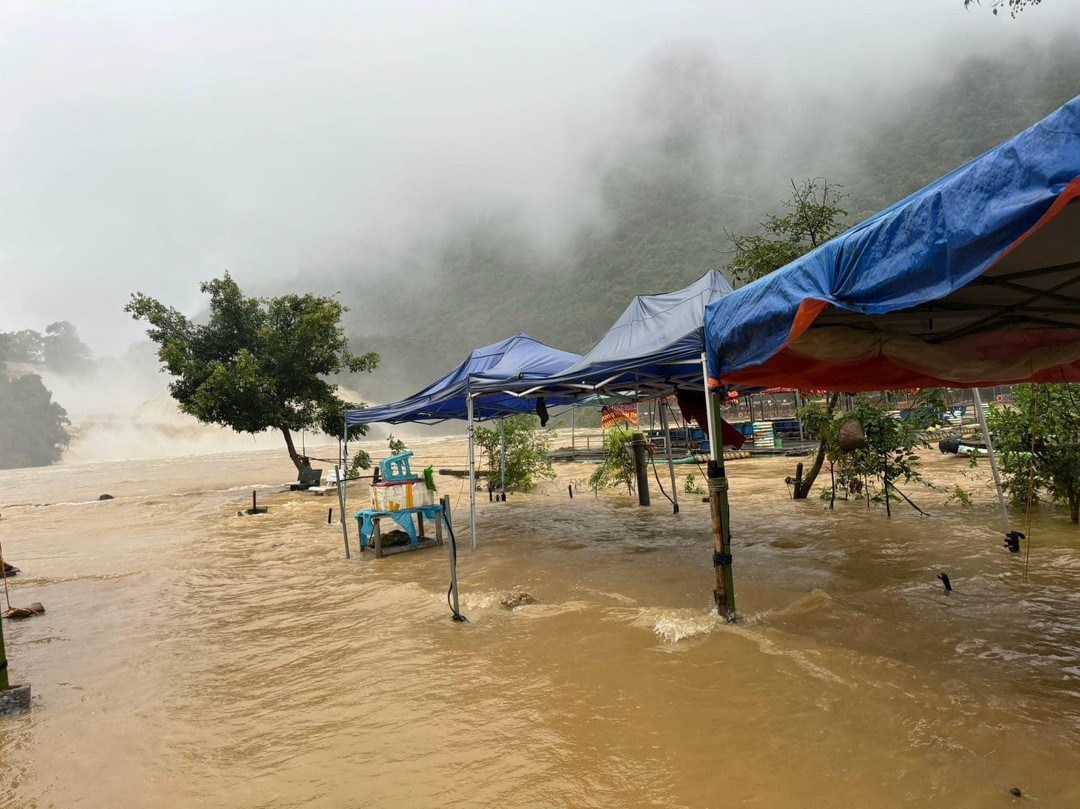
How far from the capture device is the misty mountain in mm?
85438

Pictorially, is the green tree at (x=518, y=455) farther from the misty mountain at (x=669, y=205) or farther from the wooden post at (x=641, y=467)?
the misty mountain at (x=669, y=205)

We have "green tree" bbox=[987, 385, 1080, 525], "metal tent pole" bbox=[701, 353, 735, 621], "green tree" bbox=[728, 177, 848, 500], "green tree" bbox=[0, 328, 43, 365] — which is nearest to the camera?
"metal tent pole" bbox=[701, 353, 735, 621]

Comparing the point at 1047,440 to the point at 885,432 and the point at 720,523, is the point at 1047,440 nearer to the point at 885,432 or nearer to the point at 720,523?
the point at 885,432

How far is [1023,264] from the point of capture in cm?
353

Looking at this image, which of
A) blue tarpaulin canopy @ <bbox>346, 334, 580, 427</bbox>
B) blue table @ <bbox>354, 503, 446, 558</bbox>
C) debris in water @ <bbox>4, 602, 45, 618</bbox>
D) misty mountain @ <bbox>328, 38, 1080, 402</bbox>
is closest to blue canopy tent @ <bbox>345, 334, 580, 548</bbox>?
blue tarpaulin canopy @ <bbox>346, 334, 580, 427</bbox>

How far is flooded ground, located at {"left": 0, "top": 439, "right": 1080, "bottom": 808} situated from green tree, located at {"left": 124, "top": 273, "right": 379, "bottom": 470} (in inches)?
512

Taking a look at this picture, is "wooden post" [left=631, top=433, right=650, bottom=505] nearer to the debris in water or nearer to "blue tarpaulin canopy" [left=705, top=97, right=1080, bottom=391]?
"blue tarpaulin canopy" [left=705, top=97, right=1080, bottom=391]

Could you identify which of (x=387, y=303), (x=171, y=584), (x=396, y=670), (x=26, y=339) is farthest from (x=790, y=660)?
(x=26, y=339)

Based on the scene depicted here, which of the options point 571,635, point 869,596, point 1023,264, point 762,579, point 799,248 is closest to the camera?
point 1023,264

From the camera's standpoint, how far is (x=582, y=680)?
396 cm

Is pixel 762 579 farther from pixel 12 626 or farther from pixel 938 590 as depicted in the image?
pixel 12 626

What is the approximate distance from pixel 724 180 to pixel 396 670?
129879 millimetres

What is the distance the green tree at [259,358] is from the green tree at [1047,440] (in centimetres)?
1919

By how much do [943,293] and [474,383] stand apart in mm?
6330
